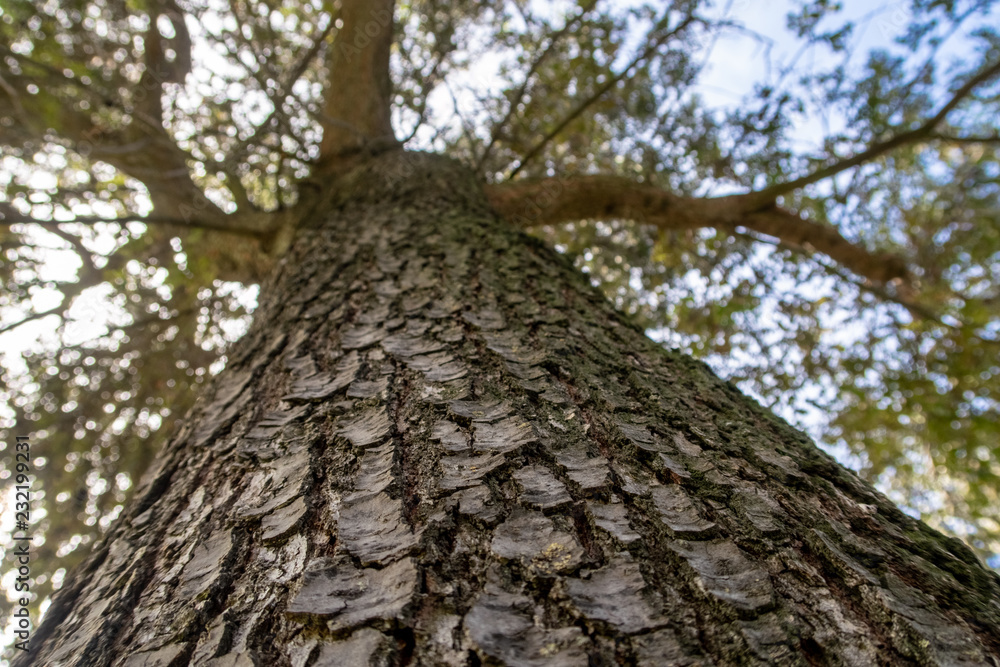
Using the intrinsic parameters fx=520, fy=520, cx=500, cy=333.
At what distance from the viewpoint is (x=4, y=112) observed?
143 inches

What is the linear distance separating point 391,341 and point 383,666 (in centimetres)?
83

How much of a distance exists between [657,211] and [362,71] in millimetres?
2267

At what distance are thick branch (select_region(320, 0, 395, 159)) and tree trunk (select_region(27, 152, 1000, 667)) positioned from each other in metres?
2.59

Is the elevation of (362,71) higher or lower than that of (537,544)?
higher

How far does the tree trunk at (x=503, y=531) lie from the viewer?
62 cm

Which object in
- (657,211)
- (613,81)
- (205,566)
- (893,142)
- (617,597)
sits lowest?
(205,566)

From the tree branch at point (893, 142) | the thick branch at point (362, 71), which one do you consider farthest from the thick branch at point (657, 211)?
the thick branch at point (362, 71)

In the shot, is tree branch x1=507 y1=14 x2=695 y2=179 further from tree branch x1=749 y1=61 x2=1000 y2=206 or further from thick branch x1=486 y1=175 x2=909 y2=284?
tree branch x1=749 y1=61 x2=1000 y2=206

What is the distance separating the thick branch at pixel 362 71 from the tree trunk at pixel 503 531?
8.49 feet

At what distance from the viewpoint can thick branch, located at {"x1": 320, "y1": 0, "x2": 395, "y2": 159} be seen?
3.50 meters

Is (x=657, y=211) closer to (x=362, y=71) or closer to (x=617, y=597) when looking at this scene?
(x=362, y=71)

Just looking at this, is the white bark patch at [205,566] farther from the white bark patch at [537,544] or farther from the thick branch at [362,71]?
the thick branch at [362,71]

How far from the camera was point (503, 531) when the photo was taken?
741 mm

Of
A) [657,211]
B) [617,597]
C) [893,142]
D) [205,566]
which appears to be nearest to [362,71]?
[657,211]
